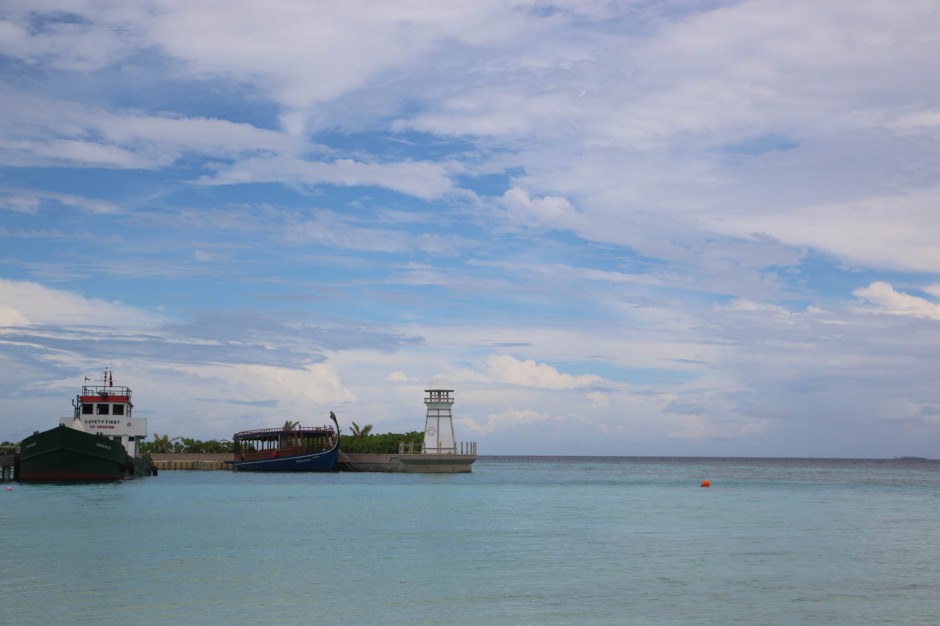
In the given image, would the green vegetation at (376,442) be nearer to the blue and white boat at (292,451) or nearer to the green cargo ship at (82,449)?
the blue and white boat at (292,451)

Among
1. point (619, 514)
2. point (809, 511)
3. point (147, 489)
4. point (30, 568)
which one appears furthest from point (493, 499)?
point (30, 568)

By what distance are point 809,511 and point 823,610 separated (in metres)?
32.0

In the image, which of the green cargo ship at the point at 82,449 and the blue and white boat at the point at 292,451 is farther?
the blue and white boat at the point at 292,451

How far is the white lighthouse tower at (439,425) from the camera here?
83438 millimetres

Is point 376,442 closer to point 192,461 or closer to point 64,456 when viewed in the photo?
point 192,461

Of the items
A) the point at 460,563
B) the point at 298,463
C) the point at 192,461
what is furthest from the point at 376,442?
the point at 460,563

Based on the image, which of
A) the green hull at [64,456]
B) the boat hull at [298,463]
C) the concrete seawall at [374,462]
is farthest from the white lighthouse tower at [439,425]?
the green hull at [64,456]

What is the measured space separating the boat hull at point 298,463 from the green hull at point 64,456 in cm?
3480

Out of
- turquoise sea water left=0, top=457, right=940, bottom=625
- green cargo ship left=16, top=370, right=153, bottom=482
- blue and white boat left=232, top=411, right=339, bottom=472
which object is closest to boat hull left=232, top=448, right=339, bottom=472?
blue and white boat left=232, top=411, right=339, bottom=472

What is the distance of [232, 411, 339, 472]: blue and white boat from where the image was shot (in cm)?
10156

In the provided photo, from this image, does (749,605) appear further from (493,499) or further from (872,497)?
(872,497)

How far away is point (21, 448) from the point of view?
225 ft

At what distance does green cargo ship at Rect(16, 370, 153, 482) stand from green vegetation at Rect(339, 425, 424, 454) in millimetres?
39565

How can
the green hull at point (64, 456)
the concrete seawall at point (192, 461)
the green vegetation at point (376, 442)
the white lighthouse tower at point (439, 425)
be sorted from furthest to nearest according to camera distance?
the concrete seawall at point (192, 461), the green vegetation at point (376, 442), the white lighthouse tower at point (439, 425), the green hull at point (64, 456)
